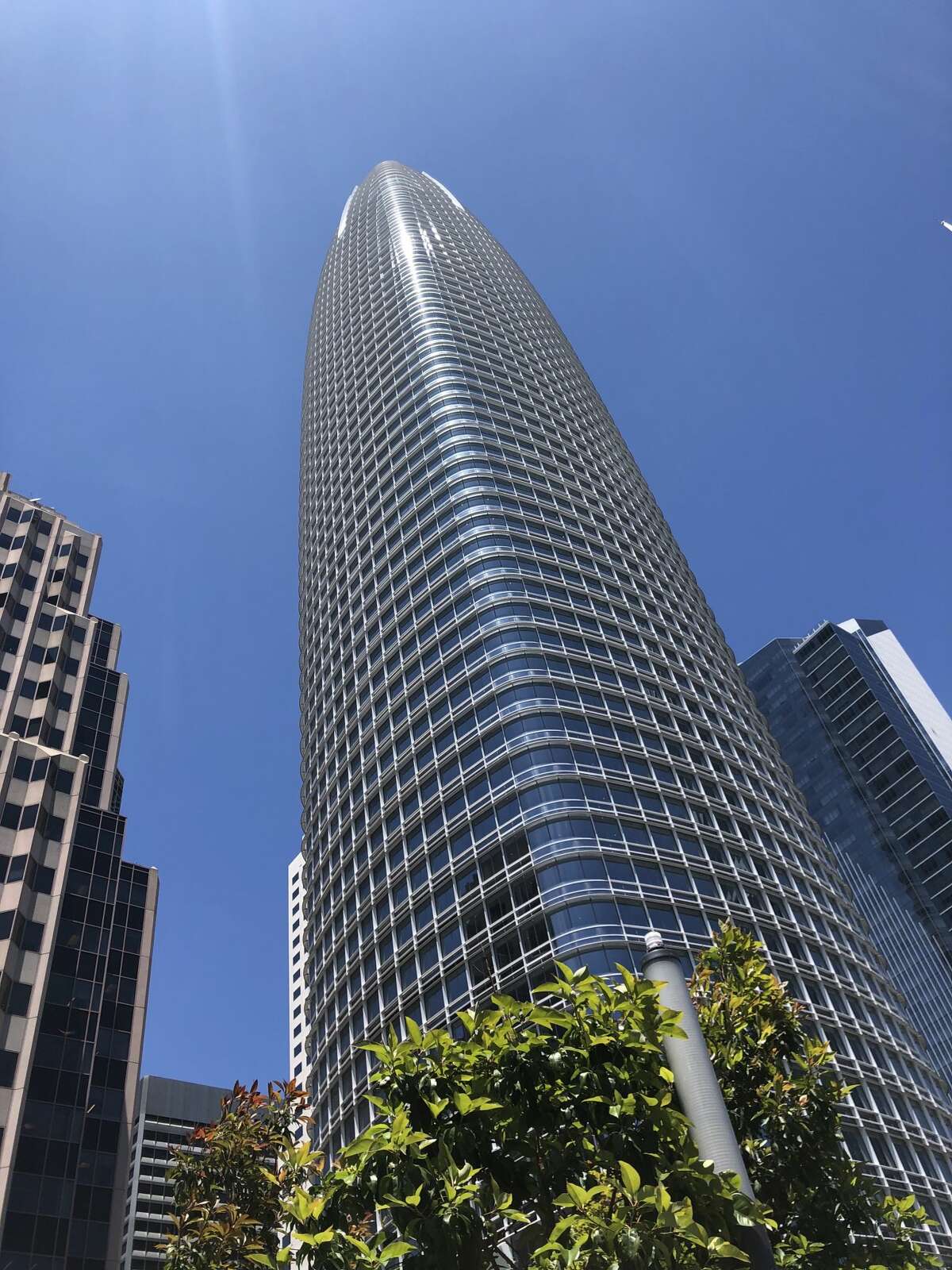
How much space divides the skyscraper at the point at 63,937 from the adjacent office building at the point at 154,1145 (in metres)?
67.9

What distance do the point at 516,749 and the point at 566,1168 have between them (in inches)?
1632

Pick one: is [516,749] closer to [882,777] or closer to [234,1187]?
[234,1187]

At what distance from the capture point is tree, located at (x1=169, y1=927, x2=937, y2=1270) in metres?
14.2

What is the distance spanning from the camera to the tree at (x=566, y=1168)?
14250mm

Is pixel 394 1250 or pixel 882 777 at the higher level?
pixel 882 777

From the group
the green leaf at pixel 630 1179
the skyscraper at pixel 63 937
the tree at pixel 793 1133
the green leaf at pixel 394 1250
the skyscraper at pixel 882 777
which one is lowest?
the green leaf at pixel 394 1250

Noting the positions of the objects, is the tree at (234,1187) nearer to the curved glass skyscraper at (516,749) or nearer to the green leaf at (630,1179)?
the green leaf at (630,1179)

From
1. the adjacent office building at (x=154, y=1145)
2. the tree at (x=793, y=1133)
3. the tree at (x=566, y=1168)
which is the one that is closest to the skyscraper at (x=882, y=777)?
the adjacent office building at (x=154, y=1145)

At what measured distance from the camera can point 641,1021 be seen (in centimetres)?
1617

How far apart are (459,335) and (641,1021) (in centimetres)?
8728

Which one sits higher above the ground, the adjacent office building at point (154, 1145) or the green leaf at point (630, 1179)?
the adjacent office building at point (154, 1145)

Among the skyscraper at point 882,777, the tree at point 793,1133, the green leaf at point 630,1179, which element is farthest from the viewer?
the skyscraper at point 882,777

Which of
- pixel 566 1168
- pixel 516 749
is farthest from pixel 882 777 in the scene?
pixel 566 1168

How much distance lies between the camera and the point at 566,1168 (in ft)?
52.2
